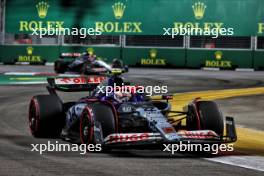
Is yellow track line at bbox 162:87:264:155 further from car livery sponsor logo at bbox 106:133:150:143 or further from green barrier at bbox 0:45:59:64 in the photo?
green barrier at bbox 0:45:59:64

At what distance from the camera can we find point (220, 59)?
34.4m

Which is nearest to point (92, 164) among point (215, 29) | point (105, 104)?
point (105, 104)

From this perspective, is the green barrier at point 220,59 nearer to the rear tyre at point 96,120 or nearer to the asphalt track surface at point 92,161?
the asphalt track surface at point 92,161

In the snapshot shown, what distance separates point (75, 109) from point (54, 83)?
1272 mm

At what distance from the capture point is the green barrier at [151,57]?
3516 centimetres

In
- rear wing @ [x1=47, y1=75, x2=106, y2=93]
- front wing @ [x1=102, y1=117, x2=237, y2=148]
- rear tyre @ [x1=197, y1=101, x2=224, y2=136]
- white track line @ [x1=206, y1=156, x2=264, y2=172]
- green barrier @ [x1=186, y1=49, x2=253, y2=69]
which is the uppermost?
green barrier @ [x1=186, y1=49, x2=253, y2=69]

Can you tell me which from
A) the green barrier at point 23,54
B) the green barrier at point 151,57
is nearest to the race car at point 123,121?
the green barrier at point 151,57

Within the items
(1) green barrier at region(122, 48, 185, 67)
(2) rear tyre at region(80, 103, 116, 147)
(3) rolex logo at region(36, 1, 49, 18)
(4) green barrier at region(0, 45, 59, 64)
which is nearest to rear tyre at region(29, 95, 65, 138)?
(2) rear tyre at region(80, 103, 116, 147)

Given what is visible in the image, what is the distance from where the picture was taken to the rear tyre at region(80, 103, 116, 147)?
30.9 ft

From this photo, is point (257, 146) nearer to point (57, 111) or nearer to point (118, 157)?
point (118, 157)

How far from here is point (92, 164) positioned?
332 inches

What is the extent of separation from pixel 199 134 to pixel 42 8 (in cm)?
2804

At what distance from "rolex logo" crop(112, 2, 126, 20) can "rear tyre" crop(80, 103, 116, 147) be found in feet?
84.1

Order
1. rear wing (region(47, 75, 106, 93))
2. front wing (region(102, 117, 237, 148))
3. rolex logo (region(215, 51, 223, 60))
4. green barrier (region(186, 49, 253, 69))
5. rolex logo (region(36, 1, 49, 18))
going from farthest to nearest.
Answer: rolex logo (region(36, 1, 49, 18)) < rolex logo (region(215, 51, 223, 60)) < green barrier (region(186, 49, 253, 69)) < rear wing (region(47, 75, 106, 93)) < front wing (region(102, 117, 237, 148))
